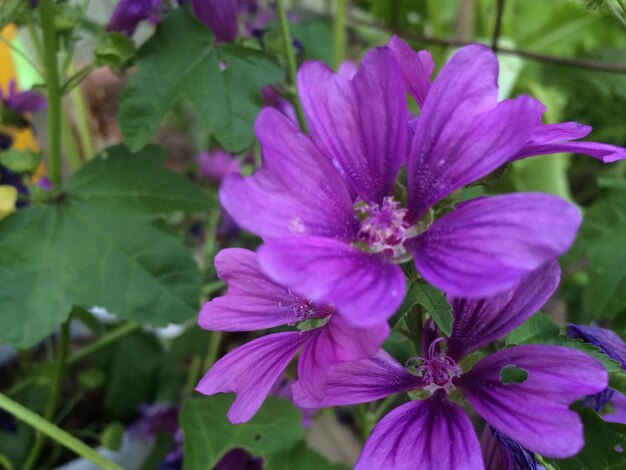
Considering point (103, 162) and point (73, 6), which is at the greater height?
point (73, 6)

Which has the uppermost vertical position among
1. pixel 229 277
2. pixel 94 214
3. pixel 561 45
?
pixel 229 277

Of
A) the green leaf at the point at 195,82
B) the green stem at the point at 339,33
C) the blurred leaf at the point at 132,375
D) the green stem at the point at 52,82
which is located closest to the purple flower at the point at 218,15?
the green leaf at the point at 195,82

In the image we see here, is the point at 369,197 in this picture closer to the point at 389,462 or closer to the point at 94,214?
the point at 389,462

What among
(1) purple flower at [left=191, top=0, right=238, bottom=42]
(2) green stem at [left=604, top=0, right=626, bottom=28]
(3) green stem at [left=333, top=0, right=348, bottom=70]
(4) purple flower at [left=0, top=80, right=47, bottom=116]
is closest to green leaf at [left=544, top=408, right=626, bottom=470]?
(2) green stem at [left=604, top=0, right=626, bottom=28]

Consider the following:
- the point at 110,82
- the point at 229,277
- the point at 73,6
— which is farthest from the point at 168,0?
the point at 110,82

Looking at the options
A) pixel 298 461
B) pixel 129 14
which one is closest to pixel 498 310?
pixel 298 461

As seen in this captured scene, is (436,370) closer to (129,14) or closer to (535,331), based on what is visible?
(535,331)

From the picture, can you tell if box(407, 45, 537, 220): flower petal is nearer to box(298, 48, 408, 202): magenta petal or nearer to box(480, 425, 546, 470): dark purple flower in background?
box(298, 48, 408, 202): magenta petal

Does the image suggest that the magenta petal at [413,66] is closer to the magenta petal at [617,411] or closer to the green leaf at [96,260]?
the magenta petal at [617,411]
